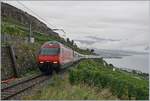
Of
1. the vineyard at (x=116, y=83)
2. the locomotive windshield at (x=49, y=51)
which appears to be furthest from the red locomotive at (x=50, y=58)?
the vineyard at (x=116, y=83)

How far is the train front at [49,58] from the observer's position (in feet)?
108

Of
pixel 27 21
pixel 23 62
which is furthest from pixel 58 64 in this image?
pixel 27 21

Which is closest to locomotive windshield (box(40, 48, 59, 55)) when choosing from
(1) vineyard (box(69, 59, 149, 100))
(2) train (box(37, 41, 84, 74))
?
(2) train (box(37, 41, 84, 74))

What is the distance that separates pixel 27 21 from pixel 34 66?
82.2 m

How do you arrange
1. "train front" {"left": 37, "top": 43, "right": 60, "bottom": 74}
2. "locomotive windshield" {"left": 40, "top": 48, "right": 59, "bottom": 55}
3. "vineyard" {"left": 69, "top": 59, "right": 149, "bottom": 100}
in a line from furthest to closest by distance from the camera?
"locomotive windshield" {"left": 40, "top": 48, "right": 59, "bottom": 55} < "train front" {"left": 37, "top": 43, "right": 60, "bottom": 74} < "vineyard" {"left": 69, "top": 59, "right": 149, "bottom": 100}

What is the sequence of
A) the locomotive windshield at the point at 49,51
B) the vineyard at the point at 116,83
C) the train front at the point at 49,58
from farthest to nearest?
the locomotive windshield at the point at 49,51, the train front at the point at 49,58, the vineyard at the point at 116,83

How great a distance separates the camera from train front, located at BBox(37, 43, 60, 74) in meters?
32.9

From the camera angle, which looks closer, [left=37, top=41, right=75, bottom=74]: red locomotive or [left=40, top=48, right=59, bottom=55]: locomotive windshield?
[left=37, top=41, right=75, bottom=74]: red locomotive

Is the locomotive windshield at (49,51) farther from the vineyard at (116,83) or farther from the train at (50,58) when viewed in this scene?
the vineyard at (116,83)

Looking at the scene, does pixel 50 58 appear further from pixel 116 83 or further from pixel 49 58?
pixel 116 83

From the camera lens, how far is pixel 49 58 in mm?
33281

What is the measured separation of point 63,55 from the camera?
35844 mm

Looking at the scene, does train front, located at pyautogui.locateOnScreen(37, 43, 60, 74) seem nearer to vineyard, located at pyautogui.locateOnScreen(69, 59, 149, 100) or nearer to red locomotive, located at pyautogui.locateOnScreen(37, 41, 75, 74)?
red locomotive, located at pyautogui.locateOnScreen(37, 41, 75, 74)

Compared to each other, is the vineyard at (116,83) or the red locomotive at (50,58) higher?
the red locomotive at (50,58)
